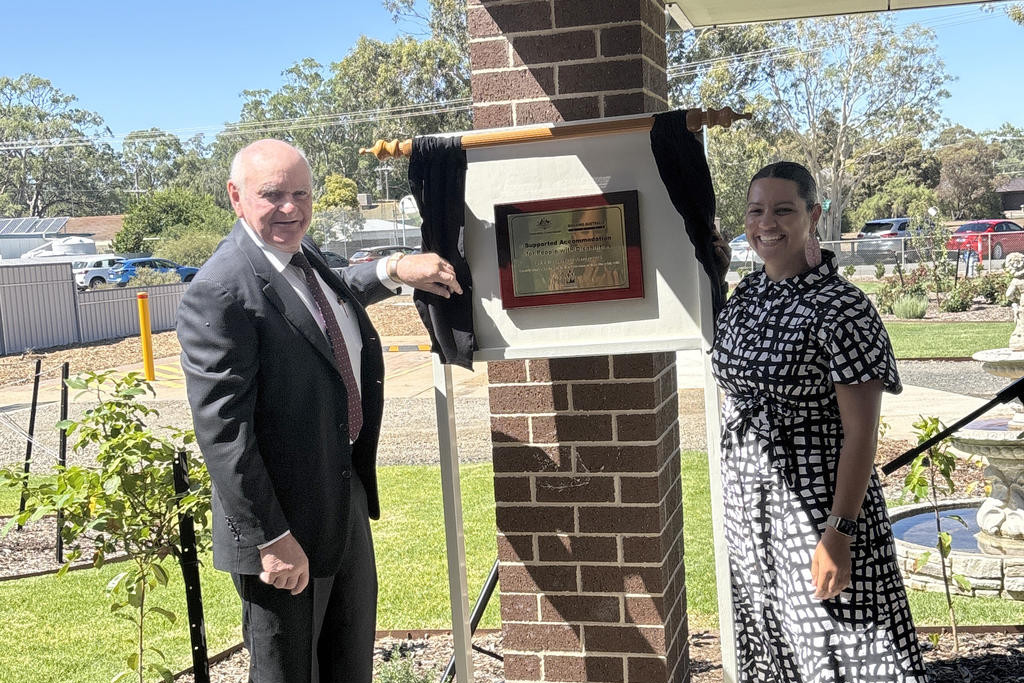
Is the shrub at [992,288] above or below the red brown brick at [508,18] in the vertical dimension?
below

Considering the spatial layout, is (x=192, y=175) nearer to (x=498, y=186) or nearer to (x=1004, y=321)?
(x=1004, y=321)

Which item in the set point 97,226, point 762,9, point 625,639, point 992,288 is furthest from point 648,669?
point 97,226

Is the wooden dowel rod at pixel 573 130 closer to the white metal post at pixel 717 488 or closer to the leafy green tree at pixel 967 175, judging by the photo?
the white metal post at pixel 717 488

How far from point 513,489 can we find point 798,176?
1.48 meters

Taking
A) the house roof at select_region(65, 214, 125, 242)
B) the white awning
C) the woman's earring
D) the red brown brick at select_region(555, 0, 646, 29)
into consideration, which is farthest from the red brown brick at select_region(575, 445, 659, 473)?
the house roof at select_region(65, 214, 125, 242)

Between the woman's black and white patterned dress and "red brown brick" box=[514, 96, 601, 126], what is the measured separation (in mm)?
947

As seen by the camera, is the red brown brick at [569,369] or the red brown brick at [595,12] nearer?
the red brown brick at [595,12]

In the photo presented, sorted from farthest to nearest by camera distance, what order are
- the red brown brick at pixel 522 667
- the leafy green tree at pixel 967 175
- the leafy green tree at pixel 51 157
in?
1. the leafy green tree at pixel 51 157
2. the leafy green tree at pixel 967 175
3. the red brown brick at pixel 522 667

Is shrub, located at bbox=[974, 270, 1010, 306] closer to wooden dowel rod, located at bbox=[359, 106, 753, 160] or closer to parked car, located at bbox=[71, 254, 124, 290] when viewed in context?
wooden dowel rod, located at bbox=[359, 106, 753, 160]

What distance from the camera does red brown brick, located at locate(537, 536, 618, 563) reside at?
3.21 metres

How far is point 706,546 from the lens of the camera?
250 inches

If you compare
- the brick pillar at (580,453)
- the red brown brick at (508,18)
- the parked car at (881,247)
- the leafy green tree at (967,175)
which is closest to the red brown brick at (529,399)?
the brick pillar at (580,453)

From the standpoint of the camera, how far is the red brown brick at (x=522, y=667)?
3330mm

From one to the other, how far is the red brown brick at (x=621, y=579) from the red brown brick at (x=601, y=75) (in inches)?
61.1
